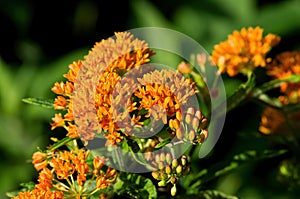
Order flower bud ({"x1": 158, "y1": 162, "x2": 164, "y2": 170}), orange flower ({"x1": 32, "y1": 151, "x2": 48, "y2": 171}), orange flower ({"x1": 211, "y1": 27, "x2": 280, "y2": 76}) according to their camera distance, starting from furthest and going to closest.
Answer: orange flower ({"x1": 211, "y1": 27, "x2": 280, "y2": 76}) → orange flower ({"x1": 32, "y1": 151, "x2": 48, "y2": 171}) → flower bud ({"x1": 158, "y1": 162, "x2": 164, "y2": 170})

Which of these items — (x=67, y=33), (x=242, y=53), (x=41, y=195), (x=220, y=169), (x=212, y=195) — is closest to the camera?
(x=41, y=195)

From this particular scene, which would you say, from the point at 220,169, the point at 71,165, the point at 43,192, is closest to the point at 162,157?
the point at 71,165

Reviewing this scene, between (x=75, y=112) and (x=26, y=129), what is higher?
(x=26, y=129)

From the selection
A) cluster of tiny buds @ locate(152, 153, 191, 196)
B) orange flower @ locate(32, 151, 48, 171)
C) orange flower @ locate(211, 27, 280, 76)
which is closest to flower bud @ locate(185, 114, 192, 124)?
cluster of tiny buds @ locate(152, 153, 191, 196)

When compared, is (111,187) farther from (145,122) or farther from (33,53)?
(33,53)

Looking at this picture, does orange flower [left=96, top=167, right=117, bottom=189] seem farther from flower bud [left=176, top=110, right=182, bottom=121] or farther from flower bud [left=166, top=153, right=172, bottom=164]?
flower bud [left=176, top=110, right=182, bottom=121]

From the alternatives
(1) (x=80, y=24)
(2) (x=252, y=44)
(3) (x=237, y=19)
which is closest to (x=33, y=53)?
(1) (x=80, y=24)

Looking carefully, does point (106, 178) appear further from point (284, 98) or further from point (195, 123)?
point (284, 98)
